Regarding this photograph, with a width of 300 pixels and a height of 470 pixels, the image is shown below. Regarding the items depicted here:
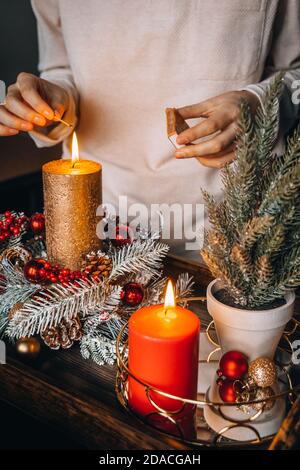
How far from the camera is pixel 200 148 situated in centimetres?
81

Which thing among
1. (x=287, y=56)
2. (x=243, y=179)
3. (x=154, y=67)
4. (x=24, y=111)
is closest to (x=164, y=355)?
(x=243, y=179)

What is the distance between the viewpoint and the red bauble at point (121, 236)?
89 cm

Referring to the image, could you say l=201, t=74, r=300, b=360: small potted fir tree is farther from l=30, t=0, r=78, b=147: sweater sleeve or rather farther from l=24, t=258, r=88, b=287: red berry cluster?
l=30, t=0, r=78, b=147: sweater sleeve

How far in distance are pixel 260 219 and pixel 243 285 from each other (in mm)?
91

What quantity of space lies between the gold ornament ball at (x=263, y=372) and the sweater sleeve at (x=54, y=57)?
0.84 meters

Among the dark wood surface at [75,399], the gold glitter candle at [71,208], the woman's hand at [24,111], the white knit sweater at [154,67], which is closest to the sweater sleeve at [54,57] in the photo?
the white knit sweater at [154,67]

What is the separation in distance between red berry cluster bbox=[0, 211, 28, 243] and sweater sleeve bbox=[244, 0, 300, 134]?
625 millimetres

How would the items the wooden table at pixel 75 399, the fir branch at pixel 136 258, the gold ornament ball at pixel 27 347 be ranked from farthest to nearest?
the fir branch at pixel 136 258, the gold ornament ball at pixel 27 347, the wooden table at pixel 75 399

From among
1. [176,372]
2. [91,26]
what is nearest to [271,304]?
[176,372]

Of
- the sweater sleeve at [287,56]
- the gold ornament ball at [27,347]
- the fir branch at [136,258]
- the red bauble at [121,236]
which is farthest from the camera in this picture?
the sweater sleeve at [287,56]

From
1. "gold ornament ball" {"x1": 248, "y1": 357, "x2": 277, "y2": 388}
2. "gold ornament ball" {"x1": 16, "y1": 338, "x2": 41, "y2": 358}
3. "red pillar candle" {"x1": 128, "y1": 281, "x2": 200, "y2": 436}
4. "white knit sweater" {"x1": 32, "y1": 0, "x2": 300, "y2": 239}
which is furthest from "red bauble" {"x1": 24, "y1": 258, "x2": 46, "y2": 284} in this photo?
"white knit sweater" {"x1": 32, "y1": 0, "x2": 300, "y2": 239}

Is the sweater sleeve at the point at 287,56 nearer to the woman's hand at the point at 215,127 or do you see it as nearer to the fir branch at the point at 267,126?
the woman's hand at the point at 215,127

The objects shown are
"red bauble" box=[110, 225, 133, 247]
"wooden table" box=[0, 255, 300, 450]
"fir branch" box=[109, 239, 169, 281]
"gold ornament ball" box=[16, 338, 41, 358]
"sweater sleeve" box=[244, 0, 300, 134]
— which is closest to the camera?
"wooden table" box=[0, 255, 300, 450]

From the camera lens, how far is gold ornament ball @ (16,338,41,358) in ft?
2.23
